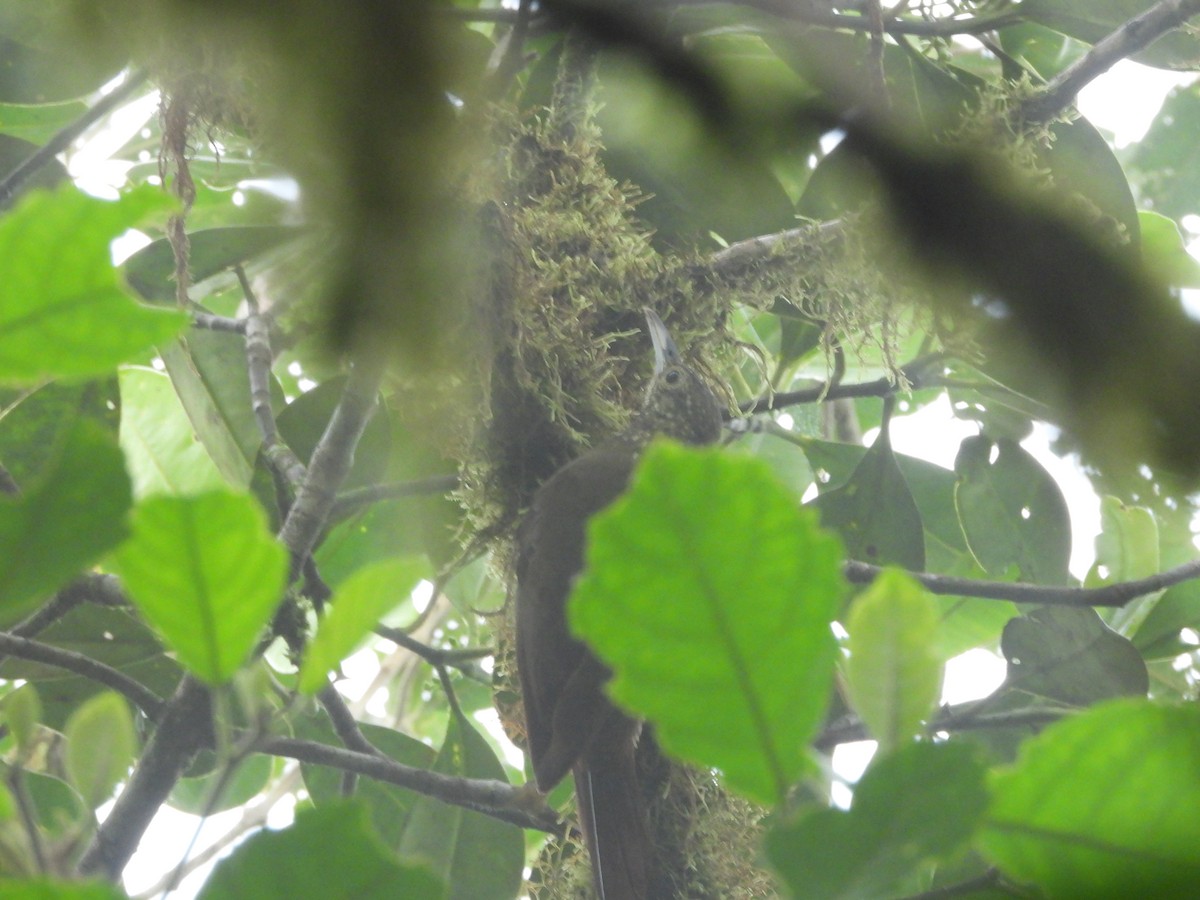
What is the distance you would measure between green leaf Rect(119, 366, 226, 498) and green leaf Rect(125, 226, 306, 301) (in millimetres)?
172

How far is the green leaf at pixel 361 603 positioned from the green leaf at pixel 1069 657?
144 centimetres

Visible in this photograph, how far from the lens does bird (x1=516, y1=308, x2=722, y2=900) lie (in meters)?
1.71

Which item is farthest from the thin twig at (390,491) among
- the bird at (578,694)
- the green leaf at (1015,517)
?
the green leaf at (1015,517)

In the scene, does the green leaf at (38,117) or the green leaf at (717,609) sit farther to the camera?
the green leaf at (38,117)

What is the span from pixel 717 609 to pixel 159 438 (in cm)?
198

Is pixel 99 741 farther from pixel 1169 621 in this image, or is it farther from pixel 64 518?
pixel 1169 621

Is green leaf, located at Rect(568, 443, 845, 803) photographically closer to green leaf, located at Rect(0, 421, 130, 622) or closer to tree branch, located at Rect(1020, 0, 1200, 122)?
green leaf, located at Rect(0, 421, 130, 622)

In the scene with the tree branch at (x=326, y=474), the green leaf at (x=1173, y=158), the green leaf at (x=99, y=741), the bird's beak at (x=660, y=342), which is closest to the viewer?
the green leaf at (x=99, y=741)

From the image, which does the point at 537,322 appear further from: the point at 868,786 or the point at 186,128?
the point at 868,786

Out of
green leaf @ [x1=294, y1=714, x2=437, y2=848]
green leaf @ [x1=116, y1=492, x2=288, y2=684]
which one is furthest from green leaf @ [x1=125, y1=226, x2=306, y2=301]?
green leaf @ [x1=116, y1=492, x2=288, y2=684]

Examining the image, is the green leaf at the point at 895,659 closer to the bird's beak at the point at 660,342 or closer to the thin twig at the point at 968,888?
the thin twig at the point at 968,888

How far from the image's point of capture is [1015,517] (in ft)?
6.48

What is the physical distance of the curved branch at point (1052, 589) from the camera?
5.38 feet

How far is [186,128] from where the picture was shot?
2143 mm
